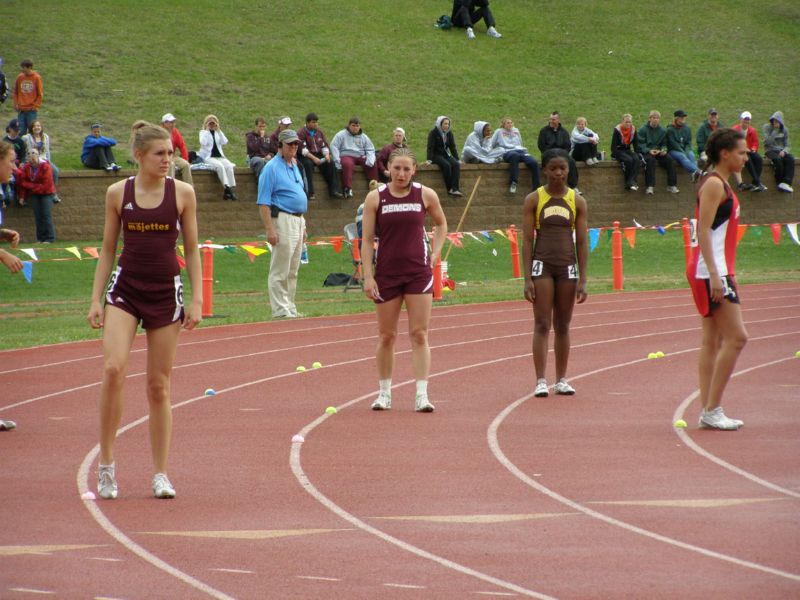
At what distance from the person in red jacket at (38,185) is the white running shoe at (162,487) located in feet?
58.6

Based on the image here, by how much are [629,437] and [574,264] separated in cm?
217

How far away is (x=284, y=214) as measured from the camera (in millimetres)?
16484

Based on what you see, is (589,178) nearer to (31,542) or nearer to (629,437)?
(629,437)

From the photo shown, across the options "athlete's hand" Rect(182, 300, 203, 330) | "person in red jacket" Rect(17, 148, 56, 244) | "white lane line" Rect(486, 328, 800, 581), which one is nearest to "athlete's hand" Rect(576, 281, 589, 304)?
"white lane line" Rect(486, 328, 800, 581)

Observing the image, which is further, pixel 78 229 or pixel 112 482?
pixel 78 229

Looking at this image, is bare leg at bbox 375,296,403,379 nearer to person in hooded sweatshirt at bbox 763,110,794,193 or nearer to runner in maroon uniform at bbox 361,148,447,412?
runner in maroon uniform at bbox 361,148,447,412

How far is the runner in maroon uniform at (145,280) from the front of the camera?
6.79m

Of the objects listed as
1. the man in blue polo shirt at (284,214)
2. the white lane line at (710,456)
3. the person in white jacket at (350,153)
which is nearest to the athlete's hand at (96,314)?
the white lane line at (710,456)

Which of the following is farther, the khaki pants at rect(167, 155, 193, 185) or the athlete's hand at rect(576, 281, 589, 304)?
the khaki pants at rect(167, 155, 193, 185)

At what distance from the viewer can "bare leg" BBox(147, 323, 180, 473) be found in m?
6.83

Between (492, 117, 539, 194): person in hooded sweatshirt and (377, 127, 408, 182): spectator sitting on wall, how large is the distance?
2.86 metres

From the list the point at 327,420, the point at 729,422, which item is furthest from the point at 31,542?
the point at 729,422

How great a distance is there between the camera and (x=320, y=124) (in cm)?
3516

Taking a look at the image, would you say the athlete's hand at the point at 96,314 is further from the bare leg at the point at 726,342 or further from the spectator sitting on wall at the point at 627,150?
the spectator sitting on wall at the point at 627,150
